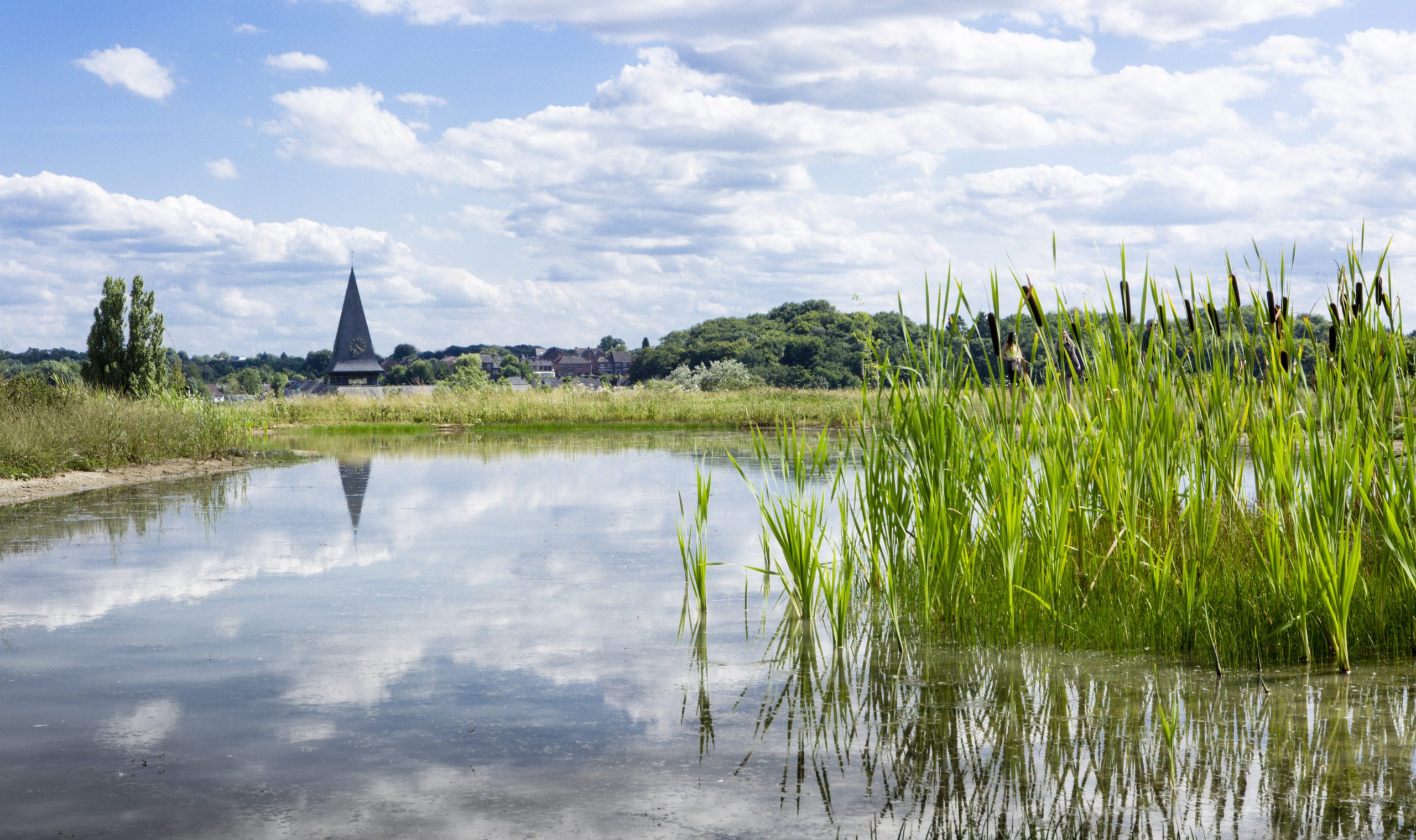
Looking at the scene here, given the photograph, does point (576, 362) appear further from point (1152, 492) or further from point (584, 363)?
point (1152, 492)

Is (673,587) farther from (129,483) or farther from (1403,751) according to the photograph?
(129,483)

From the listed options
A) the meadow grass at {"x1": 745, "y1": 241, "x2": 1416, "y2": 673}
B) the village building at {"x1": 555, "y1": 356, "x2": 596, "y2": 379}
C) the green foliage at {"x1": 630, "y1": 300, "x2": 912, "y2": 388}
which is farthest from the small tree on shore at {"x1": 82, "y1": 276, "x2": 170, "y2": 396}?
the village building at {"x1": 555, "y1": 356, "x2": 596, "y2": 379}

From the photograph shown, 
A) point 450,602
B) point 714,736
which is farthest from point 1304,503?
point 450,602

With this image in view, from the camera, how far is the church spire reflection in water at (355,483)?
10.2 meters

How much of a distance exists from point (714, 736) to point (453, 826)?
1.05 metres

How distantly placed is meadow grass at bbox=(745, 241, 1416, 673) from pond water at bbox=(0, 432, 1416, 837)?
0.27 m

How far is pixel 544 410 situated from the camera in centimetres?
2892

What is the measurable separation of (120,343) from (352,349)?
34776 millimetres

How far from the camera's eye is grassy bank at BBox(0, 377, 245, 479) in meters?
12.9

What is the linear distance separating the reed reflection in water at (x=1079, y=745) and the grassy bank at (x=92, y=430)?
11.1 meters

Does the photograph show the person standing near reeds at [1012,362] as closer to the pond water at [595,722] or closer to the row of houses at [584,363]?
the pond water at [595,722]

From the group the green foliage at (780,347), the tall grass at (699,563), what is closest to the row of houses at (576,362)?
the green foliage at (780,347)

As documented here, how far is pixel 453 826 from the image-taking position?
9.84 feet

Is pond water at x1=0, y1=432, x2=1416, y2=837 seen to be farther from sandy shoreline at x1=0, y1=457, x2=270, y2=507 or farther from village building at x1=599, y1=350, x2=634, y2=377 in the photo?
village building at x1=599, y1=350, x2=634, y2=377
